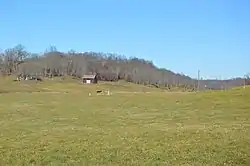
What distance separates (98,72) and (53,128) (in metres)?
164

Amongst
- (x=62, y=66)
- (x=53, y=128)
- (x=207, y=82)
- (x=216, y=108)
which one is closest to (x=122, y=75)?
(x=62, y=66)

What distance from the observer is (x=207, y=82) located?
15138 centimetres

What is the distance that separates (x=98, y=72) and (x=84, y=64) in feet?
29.9

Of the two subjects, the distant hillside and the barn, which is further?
the distant hillside

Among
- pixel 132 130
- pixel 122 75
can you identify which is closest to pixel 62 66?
pixel 122 75

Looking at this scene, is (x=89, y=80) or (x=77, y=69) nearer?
(x=89, y=80)

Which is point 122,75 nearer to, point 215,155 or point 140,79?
point 140,79

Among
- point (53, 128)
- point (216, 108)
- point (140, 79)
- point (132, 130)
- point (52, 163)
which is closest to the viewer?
point (52, 163)

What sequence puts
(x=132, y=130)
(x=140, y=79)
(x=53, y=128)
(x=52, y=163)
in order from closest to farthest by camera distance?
1. (x=52, y=163)
2. (x=132, y=130)
3. (x=53, y=128)
4. (x=140, y=79)

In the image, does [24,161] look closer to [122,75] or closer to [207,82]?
[207,82]

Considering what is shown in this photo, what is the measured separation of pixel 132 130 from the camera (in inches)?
904

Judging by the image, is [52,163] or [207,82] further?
[207,82]

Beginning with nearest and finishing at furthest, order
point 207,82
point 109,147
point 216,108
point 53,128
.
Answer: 1. point 109,147
2. point 53,128
3. point 216,108
4. point 207,82

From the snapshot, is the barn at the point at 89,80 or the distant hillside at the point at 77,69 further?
the distant hillside at the point at 77,69
